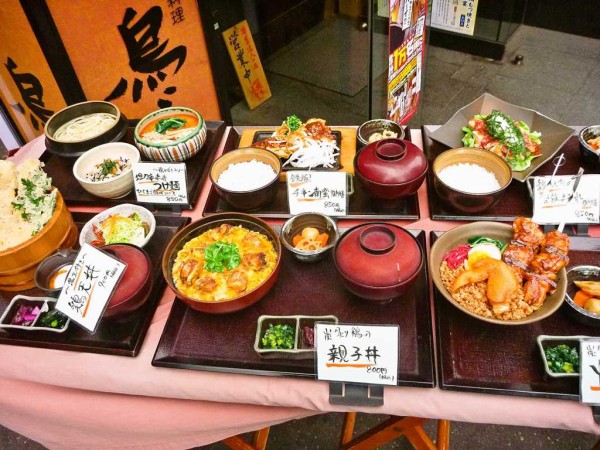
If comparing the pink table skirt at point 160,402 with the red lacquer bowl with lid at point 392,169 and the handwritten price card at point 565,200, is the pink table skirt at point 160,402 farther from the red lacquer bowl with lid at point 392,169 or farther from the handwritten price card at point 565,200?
the red lacquer bowl with lid at point 392,169

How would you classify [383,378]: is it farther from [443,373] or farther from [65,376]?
[65,376]

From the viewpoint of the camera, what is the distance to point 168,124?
2688 mm

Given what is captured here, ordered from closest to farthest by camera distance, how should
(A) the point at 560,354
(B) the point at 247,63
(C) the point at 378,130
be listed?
(A) the point at 560,354, (C) the point at 378,130, (B) the point at 247,63

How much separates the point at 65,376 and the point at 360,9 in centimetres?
467

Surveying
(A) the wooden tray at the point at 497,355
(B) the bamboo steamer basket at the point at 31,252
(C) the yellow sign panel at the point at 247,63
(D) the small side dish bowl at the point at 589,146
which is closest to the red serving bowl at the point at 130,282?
(B) the bamboo steamer basket at the point at 31,252

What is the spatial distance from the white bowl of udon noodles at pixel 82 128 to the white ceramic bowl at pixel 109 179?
8 centimetres

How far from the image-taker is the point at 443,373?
1604mm

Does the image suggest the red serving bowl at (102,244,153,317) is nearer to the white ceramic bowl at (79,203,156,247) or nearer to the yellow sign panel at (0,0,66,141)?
the white ceramic bowl at (79,203,156,247)

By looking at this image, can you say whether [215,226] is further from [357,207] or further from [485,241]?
[485,241]

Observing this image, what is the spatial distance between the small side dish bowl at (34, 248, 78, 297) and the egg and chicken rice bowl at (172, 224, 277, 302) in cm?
45

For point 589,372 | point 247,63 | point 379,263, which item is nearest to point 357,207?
point 379,263

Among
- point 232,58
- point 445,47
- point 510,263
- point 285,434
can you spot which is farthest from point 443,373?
point 445,47

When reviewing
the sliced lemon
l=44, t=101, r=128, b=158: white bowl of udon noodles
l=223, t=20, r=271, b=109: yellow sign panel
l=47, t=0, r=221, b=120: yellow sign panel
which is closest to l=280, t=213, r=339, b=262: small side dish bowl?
the sliced lemon

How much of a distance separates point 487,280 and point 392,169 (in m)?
0.67
